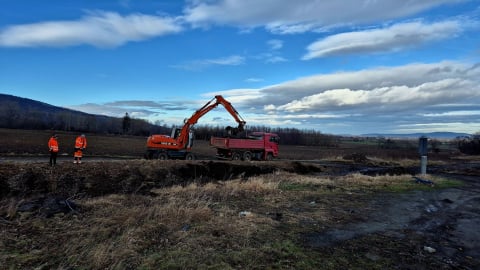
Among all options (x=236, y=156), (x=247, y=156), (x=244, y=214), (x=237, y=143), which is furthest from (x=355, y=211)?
(x=247, y=156)

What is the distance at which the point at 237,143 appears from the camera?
30.1 metres

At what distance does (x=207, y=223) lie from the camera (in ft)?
26.3

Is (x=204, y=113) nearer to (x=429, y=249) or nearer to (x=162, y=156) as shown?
(x=162, y=156)

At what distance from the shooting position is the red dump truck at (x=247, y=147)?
3003 cm

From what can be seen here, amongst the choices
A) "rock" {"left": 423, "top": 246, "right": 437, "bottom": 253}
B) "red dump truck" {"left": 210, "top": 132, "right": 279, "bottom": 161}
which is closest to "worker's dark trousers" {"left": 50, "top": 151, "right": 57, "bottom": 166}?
"red dump truck" {"left": 210, "top": 132, "right": 279, "bottom": 161}

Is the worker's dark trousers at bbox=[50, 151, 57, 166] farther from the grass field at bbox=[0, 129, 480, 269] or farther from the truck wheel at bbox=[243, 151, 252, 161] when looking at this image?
the truck wheel at bbox=[243, 151, 252, 161]

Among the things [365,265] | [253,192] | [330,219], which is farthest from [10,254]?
[253,192]

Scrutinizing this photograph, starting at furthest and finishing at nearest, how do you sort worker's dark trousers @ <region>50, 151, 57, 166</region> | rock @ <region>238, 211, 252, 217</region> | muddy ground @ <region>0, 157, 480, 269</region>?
worker's dark trousers @ <region>50, 151, 57, 166</region>, rock @ <region>238, 211, 252, 217</region>, muddy ground @ <region>0, 157, 480, 269</region>

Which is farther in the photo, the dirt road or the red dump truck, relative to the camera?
the red dump truck

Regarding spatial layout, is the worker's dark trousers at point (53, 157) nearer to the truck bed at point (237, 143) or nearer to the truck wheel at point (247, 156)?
the truck bed at point (237, 143)

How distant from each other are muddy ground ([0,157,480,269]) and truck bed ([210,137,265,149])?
21.7ft

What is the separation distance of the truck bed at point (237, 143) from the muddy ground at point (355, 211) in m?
6.60

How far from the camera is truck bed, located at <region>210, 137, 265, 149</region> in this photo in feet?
97.7

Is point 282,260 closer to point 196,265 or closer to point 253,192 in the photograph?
point 196,265
